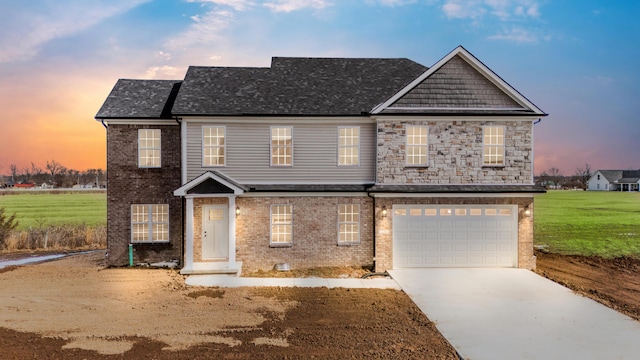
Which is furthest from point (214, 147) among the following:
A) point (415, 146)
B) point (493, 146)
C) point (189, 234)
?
point (493, 146)

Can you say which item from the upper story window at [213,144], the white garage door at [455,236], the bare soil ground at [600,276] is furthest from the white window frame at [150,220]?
the bare soil ground at [600,276]

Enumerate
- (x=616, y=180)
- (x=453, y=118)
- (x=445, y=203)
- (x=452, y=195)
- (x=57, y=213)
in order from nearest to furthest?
(x=452, y=195) → (x=445, y=203) → (x=453, y=118) → (x=57, y=213) → (x=616, y=180)

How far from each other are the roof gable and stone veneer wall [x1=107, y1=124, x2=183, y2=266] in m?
9.68

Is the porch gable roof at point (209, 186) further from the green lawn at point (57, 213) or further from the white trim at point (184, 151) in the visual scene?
the green lawn at point (57, 213)

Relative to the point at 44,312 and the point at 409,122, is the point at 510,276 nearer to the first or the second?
the point at 409,122

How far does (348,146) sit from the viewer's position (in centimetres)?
1537

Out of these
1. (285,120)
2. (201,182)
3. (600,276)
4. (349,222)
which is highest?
(285,120)

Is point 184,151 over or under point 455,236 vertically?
over

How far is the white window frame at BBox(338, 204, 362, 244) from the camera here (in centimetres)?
1514

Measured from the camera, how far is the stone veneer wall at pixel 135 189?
16.0 meters

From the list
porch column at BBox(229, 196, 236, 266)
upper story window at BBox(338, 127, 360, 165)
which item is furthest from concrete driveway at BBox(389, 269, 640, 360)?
porch column at BBox(229, 196, 236, 266)

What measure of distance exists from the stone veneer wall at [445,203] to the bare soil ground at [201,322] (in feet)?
8.91

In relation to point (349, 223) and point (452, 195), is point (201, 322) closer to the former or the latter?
point (349, 223)

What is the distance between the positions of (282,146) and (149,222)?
666 cm
